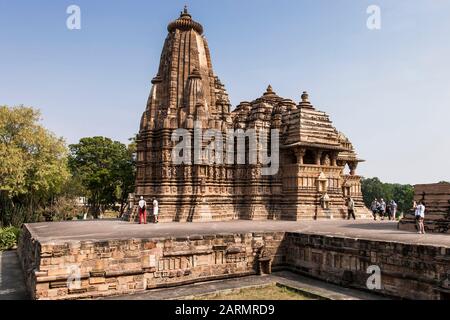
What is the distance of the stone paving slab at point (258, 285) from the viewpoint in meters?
10.5

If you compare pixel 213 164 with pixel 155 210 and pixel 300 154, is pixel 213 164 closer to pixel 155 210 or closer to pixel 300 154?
pixel 155 210

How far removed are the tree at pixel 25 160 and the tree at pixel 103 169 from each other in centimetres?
875

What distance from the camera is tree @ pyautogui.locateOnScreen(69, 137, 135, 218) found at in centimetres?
3975

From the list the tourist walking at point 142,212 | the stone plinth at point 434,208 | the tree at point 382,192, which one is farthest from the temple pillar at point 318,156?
the tree at point 382,192

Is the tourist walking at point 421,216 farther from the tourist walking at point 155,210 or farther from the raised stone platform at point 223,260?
the tourist walking at point 155,210

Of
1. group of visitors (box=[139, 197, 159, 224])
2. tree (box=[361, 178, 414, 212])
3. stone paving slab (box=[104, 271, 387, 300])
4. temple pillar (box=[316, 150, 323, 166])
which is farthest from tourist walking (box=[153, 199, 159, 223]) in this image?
tree (box=[361, 178, 414, 212])

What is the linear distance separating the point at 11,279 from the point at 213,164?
11625 millimetres

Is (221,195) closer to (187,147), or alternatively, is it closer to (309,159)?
(187,147)

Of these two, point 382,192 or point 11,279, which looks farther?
point 382,192

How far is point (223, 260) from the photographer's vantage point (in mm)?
12953

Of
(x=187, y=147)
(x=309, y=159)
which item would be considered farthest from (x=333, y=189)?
(x=187, y=147)

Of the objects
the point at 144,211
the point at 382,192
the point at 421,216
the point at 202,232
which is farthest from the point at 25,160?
the point at 382,192

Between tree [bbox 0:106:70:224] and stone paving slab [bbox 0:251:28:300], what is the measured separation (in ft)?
28.7

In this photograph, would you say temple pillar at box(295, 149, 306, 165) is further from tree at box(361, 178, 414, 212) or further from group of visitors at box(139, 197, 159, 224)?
tree at box(361, 178, 414, 212)
